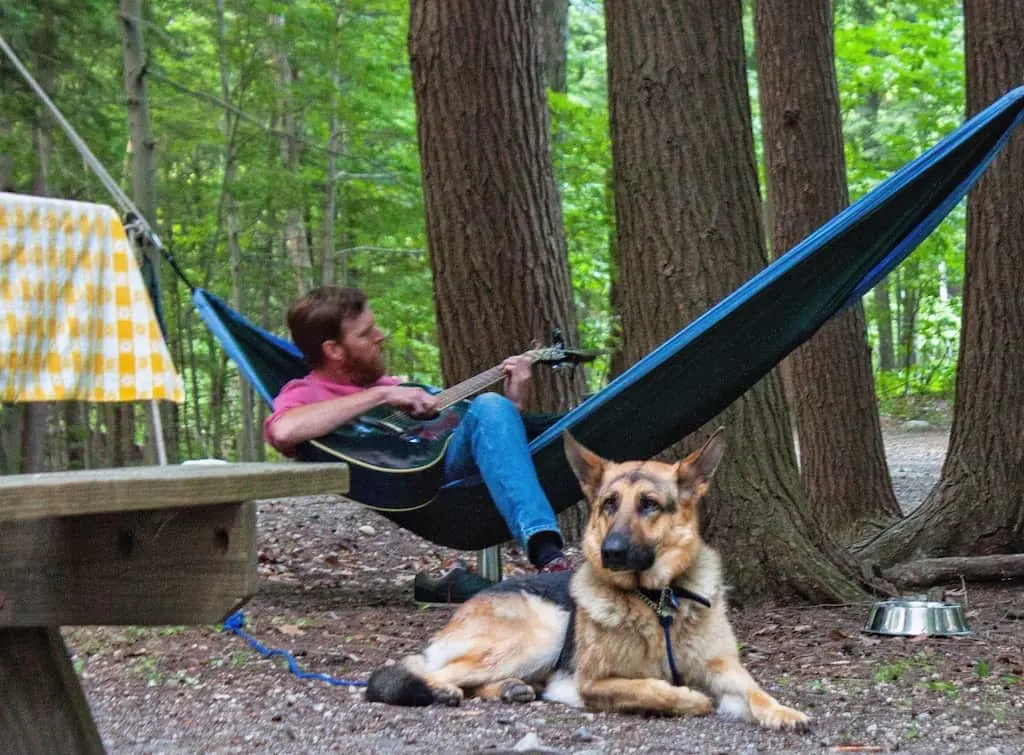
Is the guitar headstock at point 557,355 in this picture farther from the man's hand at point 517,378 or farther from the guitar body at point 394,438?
the guitar body at point 394,438

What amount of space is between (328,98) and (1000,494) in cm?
665

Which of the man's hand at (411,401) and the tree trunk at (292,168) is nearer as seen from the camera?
the man's hand at (411,401)

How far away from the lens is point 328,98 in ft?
32.3

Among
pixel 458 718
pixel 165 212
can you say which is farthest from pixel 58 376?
pixel 165 212

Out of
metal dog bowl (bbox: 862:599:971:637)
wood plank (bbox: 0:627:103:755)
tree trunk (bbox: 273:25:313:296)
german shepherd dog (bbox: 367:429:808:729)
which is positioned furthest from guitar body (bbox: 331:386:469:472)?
tree trunk (bbox: 273:25:313:296)

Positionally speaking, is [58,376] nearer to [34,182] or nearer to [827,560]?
[827,560]

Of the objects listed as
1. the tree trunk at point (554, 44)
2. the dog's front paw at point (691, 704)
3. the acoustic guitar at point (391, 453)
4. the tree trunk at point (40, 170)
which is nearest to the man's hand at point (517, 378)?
the acoustic guitar at point (391, 453)

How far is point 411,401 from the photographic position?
3.59 m

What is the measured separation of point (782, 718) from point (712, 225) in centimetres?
172

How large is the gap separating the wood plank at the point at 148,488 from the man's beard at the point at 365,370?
2212 millimetres

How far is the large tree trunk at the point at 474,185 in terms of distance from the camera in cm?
481

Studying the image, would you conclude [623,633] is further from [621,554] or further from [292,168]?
[292,168]

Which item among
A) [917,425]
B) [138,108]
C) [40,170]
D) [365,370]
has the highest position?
[138,108]

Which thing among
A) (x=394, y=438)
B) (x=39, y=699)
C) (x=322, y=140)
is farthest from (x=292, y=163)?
(x=39, y=699)
